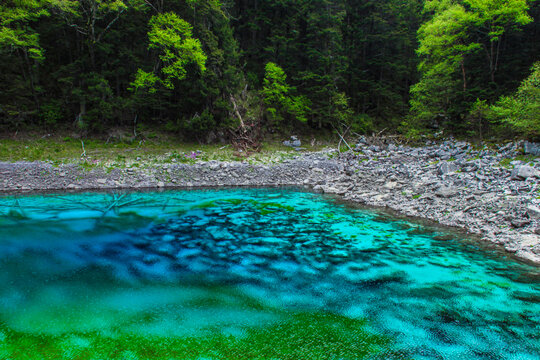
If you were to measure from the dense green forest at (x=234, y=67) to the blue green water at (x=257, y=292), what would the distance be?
36.5ft

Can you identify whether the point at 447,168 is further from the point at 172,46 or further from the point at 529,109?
the point at 172,46

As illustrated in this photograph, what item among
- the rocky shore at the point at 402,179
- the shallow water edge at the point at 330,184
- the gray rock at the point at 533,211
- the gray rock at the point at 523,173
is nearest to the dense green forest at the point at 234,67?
the rocky shore at the point at 402,179

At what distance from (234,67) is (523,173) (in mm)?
18408

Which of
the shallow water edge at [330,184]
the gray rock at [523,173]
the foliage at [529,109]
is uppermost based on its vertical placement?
the foliage at [529,109]

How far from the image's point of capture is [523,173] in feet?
30.4

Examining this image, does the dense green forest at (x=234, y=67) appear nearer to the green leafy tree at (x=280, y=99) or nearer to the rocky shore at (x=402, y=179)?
the green leafy tree at (x=280, y=99)

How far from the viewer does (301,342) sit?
3.27 meters

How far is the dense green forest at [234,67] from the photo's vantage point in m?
16.4

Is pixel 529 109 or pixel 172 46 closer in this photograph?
pixel 529 109

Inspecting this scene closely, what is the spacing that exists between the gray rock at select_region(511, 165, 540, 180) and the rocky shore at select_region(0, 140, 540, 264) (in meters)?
0.03

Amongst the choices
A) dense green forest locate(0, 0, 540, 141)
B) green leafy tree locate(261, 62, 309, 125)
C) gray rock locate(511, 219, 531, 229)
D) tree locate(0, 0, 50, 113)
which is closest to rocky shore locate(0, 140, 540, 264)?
gray rock locate(511, 219, 531, 229)

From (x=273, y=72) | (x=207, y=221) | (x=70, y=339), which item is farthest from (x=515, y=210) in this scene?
(x=273, y=72)

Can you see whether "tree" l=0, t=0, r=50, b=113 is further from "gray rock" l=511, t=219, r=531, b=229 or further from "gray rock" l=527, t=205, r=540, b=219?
"gray rock" l=527, t=205, r=540, b=219

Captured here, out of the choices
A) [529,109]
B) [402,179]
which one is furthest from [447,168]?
[529,109]
